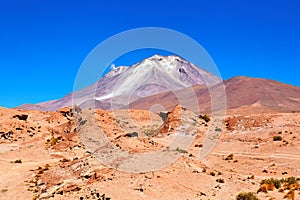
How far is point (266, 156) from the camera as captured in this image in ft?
95.7

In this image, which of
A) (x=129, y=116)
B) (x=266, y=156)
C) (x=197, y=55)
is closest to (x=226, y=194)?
(x=197, y=55)

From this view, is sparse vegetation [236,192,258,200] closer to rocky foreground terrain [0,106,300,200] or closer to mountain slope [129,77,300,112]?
rocky foreground terrain [0,106,300,200]

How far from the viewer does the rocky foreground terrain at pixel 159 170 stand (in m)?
16.2

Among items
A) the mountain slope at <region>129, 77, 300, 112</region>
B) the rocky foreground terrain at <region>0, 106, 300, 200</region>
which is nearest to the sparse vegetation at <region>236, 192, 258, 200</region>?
the rocky foreground terrain at <region>0, 106, 300, 200</region>

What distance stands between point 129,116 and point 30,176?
31.9m

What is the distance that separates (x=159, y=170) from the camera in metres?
17.8

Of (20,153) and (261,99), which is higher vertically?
(261,99)

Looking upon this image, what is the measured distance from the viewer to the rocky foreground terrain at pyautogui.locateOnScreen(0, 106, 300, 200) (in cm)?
1622

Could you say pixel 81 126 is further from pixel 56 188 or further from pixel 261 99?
pixel 261 99

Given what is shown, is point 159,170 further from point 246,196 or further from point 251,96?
point 251,96

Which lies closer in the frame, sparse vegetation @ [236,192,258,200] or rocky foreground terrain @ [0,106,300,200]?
sparse vegetation @ [236,192,258,200]

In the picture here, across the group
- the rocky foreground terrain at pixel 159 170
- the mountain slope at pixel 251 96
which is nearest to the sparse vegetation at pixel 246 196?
the rocky foreground terrain at pixel 159 170

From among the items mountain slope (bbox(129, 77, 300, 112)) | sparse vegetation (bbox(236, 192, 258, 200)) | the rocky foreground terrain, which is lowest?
sparse vegetation (bbox(236, 192, 258, 200))

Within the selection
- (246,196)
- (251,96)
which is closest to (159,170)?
(246,196)
